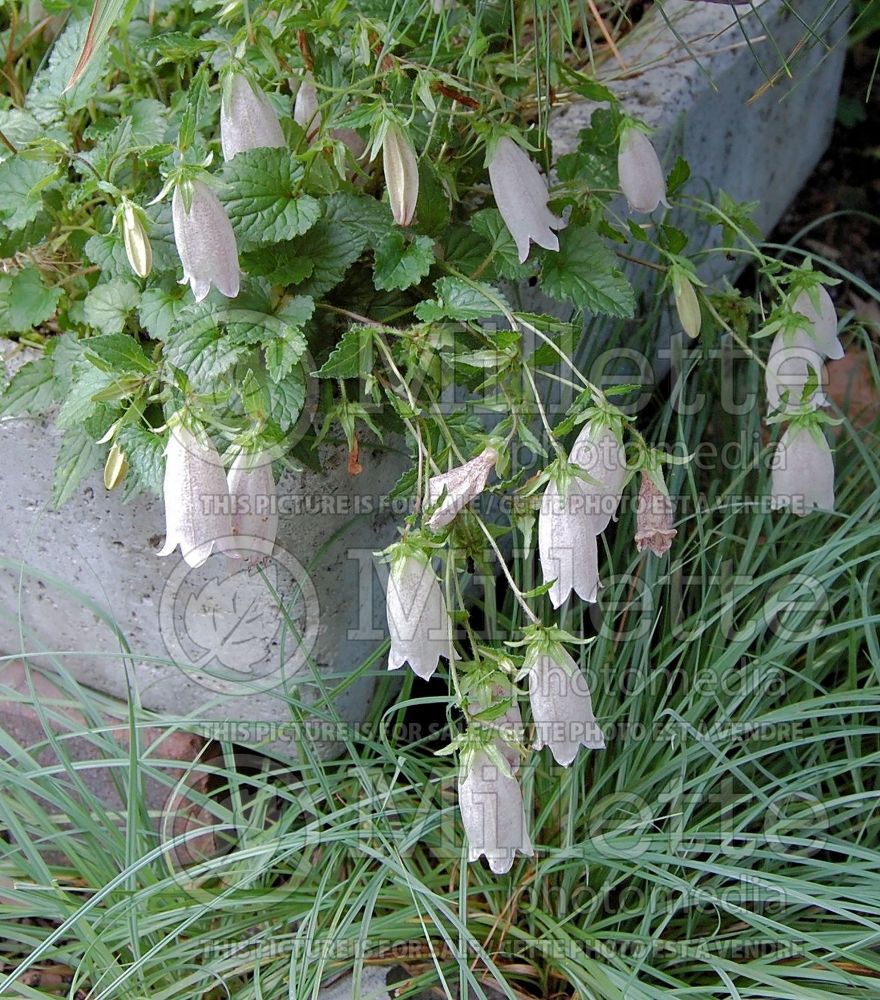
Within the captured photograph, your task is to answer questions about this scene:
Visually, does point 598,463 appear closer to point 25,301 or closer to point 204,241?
point 204,241

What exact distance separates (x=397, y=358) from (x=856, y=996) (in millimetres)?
770

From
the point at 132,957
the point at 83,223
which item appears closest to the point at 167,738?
the point at 132,957

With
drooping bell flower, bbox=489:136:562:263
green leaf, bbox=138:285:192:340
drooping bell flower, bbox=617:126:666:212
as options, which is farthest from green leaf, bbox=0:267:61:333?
drooping bell flower, bbox=617:126:666:212

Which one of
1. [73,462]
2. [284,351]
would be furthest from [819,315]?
[73,462]

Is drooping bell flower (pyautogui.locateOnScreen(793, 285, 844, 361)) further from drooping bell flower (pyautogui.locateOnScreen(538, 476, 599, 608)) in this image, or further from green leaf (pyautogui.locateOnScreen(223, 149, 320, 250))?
green leaf (pyautogui.locateOnScreen(223, 149, 320, 250))

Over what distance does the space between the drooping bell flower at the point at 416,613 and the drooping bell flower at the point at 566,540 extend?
0.09 m

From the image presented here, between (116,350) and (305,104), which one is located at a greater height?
(305,104)

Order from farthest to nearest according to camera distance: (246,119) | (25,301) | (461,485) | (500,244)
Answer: (25,301) < (500,244) < (246,119) < (461,485)

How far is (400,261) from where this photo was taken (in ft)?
3.57

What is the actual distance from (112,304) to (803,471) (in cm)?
74

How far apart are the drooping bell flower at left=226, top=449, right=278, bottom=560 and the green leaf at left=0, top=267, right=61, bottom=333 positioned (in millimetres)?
388

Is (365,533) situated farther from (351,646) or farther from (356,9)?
(356,9)

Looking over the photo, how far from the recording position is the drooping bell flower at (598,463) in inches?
35.9

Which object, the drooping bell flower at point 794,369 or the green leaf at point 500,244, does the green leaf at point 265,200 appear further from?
the drooping bell flower at point 794,369
